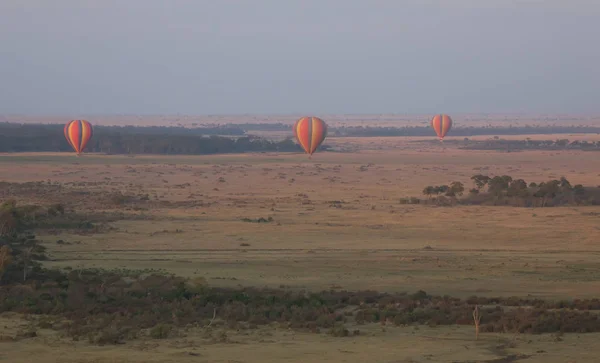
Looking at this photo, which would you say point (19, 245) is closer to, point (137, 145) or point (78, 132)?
point (78, 132)

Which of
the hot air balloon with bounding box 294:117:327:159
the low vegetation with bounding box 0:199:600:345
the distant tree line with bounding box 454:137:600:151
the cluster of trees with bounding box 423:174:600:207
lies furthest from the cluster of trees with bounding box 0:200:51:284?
the distant tree line with bounding box 454:137:600:151

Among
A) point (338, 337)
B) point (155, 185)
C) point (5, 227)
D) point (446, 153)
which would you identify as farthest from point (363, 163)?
point (338, 337)

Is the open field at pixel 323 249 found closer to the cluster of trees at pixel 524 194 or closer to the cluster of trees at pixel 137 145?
the cluster of trees at pixel 524 194

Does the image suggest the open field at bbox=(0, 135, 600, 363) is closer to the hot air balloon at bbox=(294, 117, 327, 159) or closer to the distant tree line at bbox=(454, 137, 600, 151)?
the hot air balloon at bbox=(294, 117, 327, 159)

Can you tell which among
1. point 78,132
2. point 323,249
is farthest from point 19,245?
point 78,132

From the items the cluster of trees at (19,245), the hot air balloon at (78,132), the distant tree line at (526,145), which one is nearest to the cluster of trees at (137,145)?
the distant tree line at (526,145)

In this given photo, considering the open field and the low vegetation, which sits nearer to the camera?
the open field
